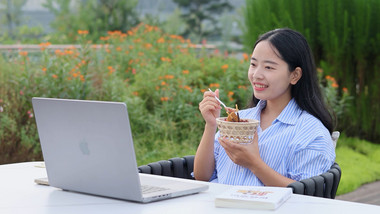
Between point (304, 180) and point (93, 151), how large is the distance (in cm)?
83

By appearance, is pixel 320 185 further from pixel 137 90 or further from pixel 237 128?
pixel 137 90

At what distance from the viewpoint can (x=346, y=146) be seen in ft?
22.1

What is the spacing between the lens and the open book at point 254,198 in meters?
1.86

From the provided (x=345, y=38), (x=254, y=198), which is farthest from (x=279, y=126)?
(x=345, y=38)

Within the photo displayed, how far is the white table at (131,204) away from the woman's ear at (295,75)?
2.20 ft

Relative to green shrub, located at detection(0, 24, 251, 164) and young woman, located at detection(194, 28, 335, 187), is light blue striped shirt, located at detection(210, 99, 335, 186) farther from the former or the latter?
green shrub, located at detection(0, 24, 251, 164)

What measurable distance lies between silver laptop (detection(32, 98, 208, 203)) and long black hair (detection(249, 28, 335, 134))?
2.46 ft

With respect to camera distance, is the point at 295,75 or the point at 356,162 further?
the point at 356,162

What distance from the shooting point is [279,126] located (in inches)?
103

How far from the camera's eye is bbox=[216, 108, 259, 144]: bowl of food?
87.4 inches

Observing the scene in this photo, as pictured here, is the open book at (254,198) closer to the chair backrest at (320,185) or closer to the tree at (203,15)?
the chair backrest at (320,185)

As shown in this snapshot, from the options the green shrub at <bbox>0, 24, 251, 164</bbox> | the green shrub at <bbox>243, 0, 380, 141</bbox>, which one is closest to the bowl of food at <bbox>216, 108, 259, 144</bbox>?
the green shrub at <bbox>0, 24, 251, 164</bbox>

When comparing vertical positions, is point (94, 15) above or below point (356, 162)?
above

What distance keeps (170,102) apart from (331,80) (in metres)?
1.97
